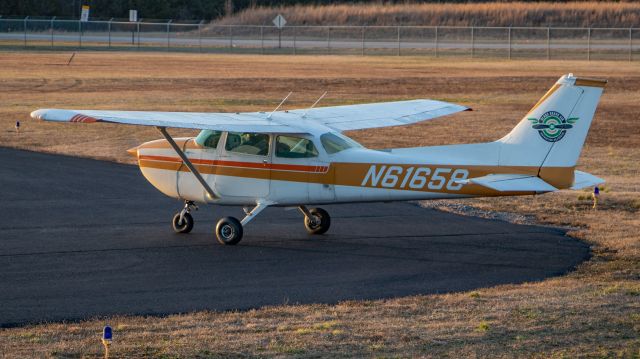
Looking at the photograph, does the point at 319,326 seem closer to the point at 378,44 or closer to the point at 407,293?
the point at 407,293

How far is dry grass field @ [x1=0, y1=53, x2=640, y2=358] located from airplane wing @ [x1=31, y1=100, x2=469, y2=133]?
7.28ft

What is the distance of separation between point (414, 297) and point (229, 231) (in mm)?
4084

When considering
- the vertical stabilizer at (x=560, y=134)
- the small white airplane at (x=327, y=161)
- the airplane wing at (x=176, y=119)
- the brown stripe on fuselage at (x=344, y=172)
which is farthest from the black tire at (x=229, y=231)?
the vertical stabilizer at (x=560, y=134)

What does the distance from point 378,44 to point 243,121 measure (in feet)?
202

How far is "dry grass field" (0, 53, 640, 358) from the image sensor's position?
10125mm

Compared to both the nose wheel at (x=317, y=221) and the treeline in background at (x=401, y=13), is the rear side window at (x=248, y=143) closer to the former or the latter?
the nose wheel at (x=317, y=221)

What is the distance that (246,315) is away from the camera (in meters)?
11.8

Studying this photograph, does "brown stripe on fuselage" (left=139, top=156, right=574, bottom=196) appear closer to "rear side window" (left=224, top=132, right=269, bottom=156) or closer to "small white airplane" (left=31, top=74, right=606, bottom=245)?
"small white airplane" (left=31, top=74, right=606, bottom=245)

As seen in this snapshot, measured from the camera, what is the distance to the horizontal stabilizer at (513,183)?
14.4m

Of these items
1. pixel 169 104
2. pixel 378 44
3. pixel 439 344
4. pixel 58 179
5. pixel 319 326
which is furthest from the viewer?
pixel 378 44

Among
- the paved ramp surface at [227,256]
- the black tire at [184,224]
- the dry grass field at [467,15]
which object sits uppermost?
the dry grass field at [467,15]

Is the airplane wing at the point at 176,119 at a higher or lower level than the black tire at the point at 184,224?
higher

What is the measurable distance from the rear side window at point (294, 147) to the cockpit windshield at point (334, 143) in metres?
0.18

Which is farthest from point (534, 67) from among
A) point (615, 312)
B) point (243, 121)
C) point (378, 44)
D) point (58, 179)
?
point (615, 312)
